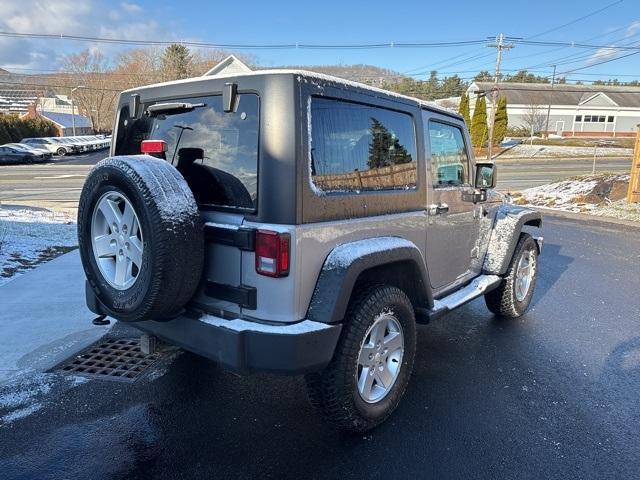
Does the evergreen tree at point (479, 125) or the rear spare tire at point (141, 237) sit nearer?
the rear spare tire at point (141, 237)

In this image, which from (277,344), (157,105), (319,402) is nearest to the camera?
(277,344)

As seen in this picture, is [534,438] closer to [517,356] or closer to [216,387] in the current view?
[517,356]

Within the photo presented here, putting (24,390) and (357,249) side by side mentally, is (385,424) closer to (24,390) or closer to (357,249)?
(357,249)

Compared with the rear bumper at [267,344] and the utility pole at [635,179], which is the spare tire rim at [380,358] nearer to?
the rear bumper at [267,344]

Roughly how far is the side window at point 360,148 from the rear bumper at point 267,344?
0.76m

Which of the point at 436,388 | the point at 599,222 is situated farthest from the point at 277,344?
the point at 599,222

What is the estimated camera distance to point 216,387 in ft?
11.0

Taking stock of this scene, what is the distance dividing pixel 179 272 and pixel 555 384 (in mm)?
2901

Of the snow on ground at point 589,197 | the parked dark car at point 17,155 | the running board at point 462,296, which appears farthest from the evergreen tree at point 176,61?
the running board at point 462,296

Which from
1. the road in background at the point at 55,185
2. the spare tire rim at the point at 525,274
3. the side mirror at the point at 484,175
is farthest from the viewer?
the road in background at the point at 55,185

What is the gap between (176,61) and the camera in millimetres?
50750

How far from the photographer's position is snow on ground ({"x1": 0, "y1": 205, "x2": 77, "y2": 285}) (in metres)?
6.24

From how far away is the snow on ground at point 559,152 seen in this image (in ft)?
131

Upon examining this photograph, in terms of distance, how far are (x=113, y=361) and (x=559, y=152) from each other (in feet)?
148
